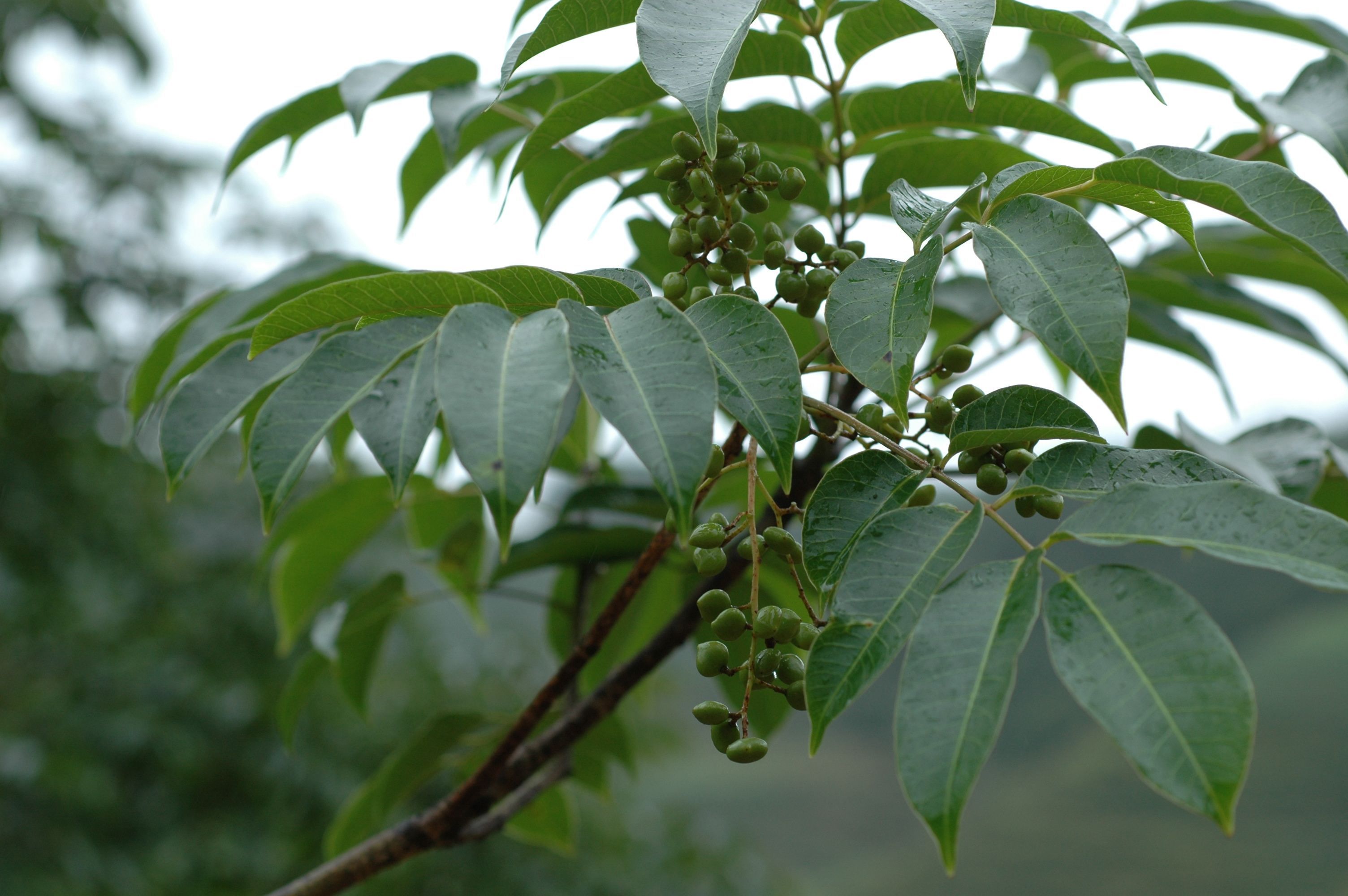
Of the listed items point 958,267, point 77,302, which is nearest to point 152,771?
point 77,302

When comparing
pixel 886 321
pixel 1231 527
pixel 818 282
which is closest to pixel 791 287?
pixel 818 282

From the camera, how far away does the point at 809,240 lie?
46 centimetres

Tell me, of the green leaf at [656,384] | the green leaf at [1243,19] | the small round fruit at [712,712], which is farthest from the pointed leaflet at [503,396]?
the green leaf at [1243,19]

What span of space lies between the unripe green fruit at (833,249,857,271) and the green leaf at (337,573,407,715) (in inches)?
17.4

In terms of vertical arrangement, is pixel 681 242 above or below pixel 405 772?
above

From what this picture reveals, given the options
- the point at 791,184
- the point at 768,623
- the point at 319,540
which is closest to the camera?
the point at 768,623

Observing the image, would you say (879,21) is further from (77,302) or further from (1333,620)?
(77,302)

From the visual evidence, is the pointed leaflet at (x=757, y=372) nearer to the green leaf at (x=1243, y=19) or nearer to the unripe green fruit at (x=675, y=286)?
the unripe green fruit at (x=675, y=286)

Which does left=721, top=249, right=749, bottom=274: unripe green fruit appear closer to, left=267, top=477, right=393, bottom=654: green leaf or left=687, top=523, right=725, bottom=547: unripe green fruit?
left=687, top=523, right=725, bottom=547: unripe green fruit

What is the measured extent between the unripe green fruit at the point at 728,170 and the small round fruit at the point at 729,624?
0.19m

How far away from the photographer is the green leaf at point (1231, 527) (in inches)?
11.0

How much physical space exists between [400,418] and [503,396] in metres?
0.06

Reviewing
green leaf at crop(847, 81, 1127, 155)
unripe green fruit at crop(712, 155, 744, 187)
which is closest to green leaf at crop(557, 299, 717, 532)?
unripe green fruit at crop(712, 155, 744, 187)

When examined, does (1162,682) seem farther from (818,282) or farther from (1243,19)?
(1243,19)
